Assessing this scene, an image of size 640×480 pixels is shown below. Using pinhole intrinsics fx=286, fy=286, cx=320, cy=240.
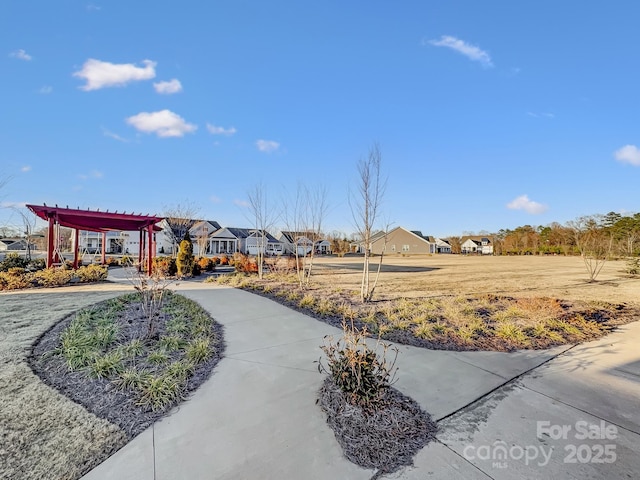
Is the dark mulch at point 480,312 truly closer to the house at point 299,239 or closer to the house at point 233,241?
the house at point 299,239

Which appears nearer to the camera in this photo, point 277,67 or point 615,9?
point 615,9

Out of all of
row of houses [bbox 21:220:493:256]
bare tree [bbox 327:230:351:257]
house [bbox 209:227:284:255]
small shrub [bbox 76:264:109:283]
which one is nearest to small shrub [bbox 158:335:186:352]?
row of houses [bbox 21:220:493:256]

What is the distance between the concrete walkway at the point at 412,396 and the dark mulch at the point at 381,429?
0.09 m

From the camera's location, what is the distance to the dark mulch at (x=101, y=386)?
276 centimetres

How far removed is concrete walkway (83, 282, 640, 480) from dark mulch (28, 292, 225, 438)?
159mm

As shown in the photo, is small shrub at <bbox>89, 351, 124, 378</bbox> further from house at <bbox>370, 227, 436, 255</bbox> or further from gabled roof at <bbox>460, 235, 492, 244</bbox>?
gabled roof at <bbox>460, 235, 492, 244</bbox>

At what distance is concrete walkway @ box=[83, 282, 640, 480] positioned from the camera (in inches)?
84.2

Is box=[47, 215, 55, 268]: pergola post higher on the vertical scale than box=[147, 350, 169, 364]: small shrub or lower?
higher

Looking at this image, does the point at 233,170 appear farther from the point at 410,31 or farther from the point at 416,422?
the point at 416,422

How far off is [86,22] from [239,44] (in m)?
4.06

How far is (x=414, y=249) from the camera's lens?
56.1 metres

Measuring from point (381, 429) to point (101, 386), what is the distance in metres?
3.12

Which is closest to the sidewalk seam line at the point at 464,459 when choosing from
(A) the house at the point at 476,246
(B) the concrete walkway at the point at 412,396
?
(B) the concrete walkway at the point at 412,396

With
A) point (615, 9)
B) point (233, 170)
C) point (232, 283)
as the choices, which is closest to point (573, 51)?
point (615, 9)
